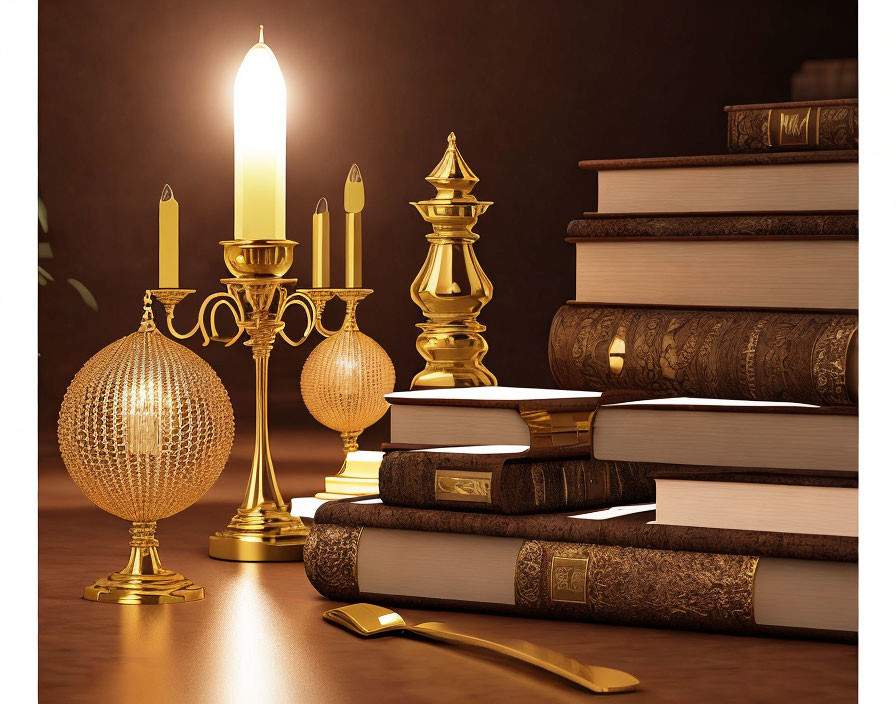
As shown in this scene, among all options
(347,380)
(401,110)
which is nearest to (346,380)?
(347,380)

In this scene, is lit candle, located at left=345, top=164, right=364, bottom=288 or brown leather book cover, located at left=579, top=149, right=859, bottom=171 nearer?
brown leather book cover, located at left=579, top=149, right=859, bottom=171

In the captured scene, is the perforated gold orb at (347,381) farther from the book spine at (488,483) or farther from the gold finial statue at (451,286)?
the book spine at (488,483)

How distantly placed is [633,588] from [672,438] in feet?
0.36

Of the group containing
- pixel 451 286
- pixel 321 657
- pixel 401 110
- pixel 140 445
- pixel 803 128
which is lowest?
pixel 321 657

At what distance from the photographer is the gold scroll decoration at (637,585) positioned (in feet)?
2.95

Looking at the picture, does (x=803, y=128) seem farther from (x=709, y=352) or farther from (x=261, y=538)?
(x=261, y=538)

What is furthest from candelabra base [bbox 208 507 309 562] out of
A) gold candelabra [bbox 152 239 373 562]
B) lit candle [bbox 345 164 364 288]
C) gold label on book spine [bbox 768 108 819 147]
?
gold label on book spine [bbox 768 108 819 147]

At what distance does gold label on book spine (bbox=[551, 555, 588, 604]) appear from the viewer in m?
0.94

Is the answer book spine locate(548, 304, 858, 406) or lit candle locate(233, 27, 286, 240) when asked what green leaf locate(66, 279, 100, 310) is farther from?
book spine locate(548, 304, 858, 406)

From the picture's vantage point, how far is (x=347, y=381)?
5.17 feet

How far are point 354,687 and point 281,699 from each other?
0.05 metres

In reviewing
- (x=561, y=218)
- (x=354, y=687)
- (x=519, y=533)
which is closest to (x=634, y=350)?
(x=519, y=533)

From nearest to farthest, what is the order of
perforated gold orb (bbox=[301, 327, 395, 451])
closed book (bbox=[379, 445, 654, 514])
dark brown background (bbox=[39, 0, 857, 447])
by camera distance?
closed book (bbox=[379, 445, 654, 514]) < perforated gold orb (bbox=[301, 327, 395, 451]) < dark brown background (bbox=[39, 0, 857, 447])

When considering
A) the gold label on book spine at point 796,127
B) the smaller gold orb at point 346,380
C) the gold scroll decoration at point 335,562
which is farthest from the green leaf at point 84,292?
the gold label on book spine at point 796,127
